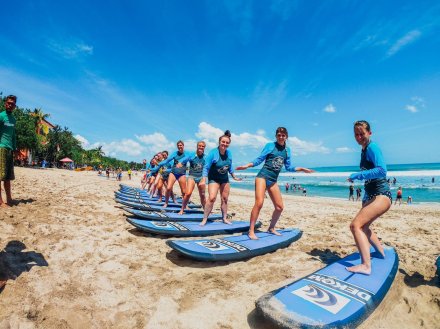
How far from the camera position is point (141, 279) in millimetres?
3867

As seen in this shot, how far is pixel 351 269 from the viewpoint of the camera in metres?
3.85

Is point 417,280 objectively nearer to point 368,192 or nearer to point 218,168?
point 368,192

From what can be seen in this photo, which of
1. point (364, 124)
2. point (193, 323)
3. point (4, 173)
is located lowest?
point (193, 323)

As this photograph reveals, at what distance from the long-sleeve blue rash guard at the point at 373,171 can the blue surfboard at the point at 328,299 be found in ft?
4.12

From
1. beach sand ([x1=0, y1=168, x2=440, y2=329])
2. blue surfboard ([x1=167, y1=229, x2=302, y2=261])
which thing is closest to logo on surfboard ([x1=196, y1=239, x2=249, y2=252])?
blue surfboard ([x1=167, y1=229, x2=302, y2=261])

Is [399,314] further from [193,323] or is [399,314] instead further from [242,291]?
[193,323]

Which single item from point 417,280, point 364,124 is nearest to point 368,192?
point 364,124

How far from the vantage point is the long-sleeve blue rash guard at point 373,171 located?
3.83 m

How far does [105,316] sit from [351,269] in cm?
344

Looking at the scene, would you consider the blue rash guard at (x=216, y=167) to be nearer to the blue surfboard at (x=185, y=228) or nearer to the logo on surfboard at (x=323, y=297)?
the blue surfboard at (x=185, y=228)

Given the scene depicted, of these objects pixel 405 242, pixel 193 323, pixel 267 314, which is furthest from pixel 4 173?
pixel 405 242

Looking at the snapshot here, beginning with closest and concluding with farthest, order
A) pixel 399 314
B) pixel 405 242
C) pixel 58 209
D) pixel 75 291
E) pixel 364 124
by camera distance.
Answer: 1. pixel 399 314
2. pixel 75 291
3. pixel 364 124
4. pixel 405 242
5. pixel 58 209

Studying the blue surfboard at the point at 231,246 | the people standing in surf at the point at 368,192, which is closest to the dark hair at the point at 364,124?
the people standing in surf at the point at 368,192

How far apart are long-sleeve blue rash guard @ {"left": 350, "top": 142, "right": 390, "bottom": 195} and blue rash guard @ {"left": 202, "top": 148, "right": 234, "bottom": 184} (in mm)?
3486
